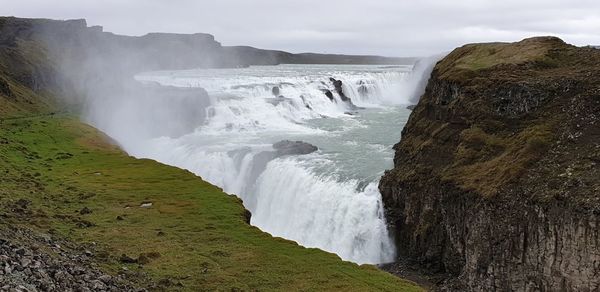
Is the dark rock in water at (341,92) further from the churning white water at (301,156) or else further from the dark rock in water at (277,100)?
the dark rock in water at (277,100)

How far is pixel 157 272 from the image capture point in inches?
712

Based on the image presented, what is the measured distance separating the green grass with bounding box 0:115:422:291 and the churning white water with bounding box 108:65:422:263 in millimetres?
6711

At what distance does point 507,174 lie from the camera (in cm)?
2359

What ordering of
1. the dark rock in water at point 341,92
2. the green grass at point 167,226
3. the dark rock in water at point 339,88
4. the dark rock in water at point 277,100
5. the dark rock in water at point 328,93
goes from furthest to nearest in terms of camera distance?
the dark rock in water at point 339,88 < the dark rock in water at point 341,92 < the dark rock in water at point 328,93 < the dark rock in water at point 277,100 < the green grass at point 167,226

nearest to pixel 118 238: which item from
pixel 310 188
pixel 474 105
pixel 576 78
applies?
pixel 310 188

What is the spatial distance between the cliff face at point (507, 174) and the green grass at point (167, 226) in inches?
205

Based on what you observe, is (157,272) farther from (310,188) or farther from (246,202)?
(246,202)

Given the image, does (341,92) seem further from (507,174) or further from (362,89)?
(507,174)

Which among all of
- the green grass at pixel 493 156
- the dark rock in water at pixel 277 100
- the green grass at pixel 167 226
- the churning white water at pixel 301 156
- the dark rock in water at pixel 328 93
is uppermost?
the green grass at pixel 493 156

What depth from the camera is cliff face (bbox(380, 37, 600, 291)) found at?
785 inches

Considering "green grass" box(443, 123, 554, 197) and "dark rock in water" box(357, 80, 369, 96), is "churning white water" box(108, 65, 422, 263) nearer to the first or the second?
"dark rock in water" box(357, 80, 369, 96)

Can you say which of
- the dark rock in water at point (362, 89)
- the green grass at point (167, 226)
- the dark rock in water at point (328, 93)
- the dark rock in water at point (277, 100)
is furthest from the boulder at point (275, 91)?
the green grass at point (167, 226)

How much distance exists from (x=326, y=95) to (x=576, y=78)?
52.9m

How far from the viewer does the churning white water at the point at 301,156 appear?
104 ft
